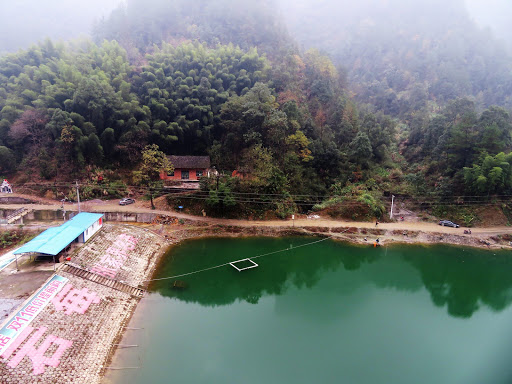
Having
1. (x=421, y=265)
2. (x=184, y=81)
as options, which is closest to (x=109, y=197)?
(x=184, y=81)

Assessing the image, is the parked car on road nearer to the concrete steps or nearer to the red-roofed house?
the red-roofed house

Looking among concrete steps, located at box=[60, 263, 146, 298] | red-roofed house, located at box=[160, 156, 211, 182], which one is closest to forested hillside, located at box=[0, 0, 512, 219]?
red-roofed house, located at box=[160, 156, 211, 182]

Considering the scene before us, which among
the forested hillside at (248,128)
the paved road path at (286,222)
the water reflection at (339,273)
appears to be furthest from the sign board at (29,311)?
the forested hillside at (248,128)

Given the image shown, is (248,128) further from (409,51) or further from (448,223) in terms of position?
(409,51)

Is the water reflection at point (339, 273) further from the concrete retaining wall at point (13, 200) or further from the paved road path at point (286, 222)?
the concrete retaining wall at point (13, 200)

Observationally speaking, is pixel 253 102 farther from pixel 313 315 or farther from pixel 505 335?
pixel 505 335

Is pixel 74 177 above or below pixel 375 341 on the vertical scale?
above

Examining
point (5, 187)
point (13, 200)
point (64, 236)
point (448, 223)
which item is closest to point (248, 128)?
point (64, 236)
